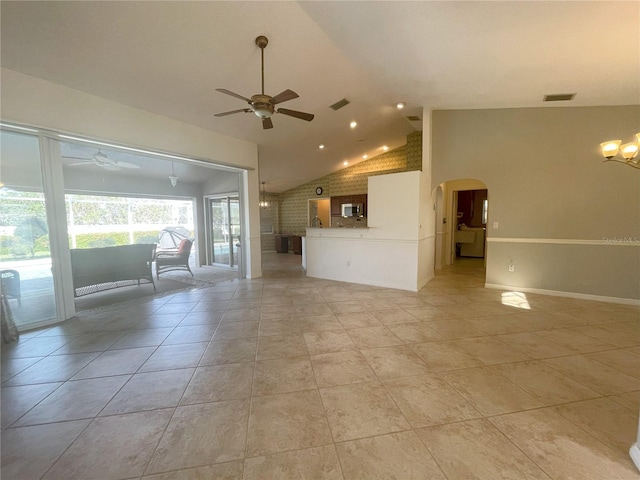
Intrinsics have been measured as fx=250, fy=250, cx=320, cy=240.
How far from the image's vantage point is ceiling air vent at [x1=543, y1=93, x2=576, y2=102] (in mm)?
3733

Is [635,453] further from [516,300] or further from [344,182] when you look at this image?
[344,182]

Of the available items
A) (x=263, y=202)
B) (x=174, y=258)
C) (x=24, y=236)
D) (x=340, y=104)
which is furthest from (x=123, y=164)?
(x=263, y=202)

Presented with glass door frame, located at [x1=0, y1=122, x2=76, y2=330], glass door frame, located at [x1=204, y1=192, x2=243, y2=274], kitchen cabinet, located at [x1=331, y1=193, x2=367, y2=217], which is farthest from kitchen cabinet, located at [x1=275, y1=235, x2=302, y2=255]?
glass door frame, located at [x1=0, y1=122, x2=76, y2=330]

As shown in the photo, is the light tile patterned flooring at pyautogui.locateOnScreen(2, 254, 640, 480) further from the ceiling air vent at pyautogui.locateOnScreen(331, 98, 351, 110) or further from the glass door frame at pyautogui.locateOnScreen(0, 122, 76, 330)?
the ceiling air vent at pyautogui.locateOnScreen(331, 98, 351, 110)

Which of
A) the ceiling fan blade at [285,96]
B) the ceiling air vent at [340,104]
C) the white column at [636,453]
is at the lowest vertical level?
the white column at [636,453]

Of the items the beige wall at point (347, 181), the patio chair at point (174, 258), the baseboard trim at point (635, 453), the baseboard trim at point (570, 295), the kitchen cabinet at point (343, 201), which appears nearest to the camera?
the baseboard trim at point (635, 453)

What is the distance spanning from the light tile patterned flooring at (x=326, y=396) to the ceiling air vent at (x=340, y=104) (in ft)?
12.1

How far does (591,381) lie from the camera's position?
6.54 ft

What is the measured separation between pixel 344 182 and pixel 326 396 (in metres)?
8.20

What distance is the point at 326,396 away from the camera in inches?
73.2

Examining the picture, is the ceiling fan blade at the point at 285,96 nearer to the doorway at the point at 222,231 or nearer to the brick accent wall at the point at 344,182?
the doorway at the point at 222,231

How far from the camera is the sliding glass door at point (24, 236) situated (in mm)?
2861

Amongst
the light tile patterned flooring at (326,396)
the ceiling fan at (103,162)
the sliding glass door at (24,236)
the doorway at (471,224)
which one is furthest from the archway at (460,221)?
the sliding glass door at (24,236)

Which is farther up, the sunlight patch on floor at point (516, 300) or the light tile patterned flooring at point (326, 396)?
the light tile patterned flooring at point (326, 396)
